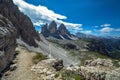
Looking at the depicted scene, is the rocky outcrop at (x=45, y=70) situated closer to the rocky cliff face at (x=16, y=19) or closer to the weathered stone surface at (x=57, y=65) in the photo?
the weathered stone surface at (x=57, y=65)

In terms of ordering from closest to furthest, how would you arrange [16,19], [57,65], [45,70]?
[45,70] → [57,65] → [16,19]

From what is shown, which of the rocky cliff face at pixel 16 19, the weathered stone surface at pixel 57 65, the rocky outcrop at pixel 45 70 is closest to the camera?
the rocky outcrop at pixel 45 70

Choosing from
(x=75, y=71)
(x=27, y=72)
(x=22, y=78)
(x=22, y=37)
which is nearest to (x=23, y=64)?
(x=27, y=72)

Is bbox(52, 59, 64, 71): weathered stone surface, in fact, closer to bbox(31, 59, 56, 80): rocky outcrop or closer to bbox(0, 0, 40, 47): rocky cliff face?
bbox(31, 59, 56, 80): rocky outcrop

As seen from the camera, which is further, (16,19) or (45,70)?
(16,19)

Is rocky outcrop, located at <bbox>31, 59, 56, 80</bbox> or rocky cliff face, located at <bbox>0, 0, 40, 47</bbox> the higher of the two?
rocky cliff face, located at <bbox>0, 0, 40, 47</bbox>

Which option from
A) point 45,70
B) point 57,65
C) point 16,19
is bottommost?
point 45,70

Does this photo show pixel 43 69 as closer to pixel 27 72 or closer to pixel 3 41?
pixel 27 72

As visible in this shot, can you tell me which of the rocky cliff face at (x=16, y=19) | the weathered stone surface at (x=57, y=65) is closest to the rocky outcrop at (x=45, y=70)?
the weathered stone surface at (x=57, y=65)

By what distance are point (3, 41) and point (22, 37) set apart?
88.9 metres

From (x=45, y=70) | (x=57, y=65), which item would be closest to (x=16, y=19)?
(x=57, y=65)

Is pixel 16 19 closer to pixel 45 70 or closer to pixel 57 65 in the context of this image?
pixel 57 65

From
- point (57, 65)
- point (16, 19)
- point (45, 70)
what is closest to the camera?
point (45, 70)

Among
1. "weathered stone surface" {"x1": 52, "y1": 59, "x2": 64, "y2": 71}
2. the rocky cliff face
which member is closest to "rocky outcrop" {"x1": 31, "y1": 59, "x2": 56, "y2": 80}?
"weathered stone surface" {"x1": 52, "y1": 59, "x2": 64, "y2": 71}
